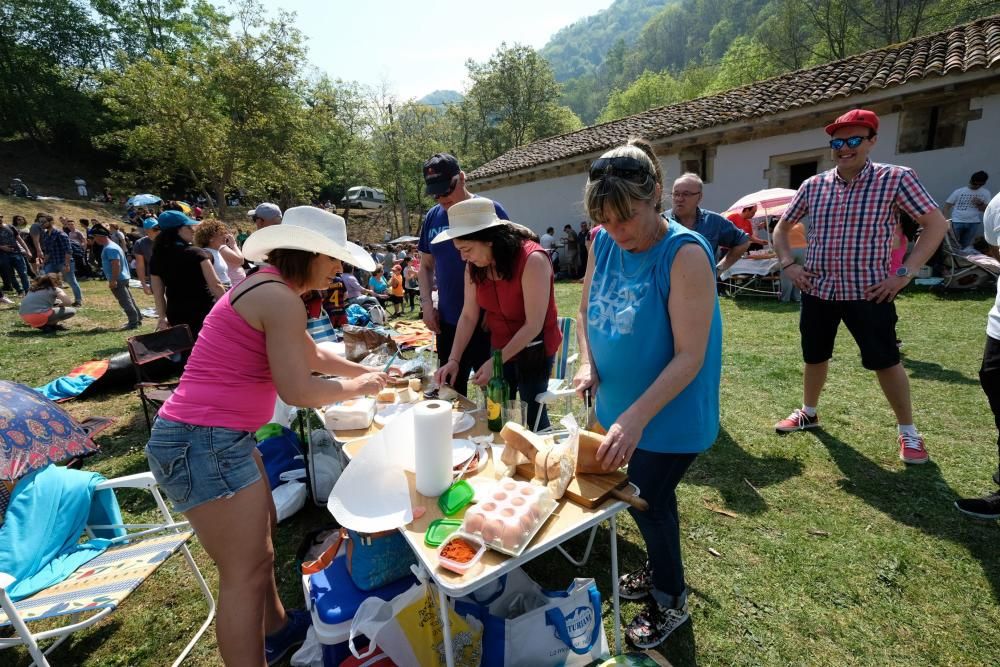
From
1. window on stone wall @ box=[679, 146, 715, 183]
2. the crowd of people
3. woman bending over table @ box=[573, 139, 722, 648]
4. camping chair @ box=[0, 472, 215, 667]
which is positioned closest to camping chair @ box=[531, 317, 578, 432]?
the crowd of people

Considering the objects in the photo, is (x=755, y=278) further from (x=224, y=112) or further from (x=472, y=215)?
(x=224, y=112)

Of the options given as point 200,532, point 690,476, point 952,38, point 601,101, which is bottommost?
point 690,476

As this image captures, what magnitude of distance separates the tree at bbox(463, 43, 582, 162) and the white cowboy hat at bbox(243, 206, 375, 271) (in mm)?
35564

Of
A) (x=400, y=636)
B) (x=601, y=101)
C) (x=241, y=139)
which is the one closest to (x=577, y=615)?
(x=400, y=636)

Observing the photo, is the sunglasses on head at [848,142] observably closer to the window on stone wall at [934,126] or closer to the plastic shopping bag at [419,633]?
the plastic shopping bag at [419,633]

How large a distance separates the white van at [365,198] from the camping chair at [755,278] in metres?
29.8

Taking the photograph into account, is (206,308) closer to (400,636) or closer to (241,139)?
(400,636)

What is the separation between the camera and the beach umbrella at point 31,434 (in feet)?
6.77

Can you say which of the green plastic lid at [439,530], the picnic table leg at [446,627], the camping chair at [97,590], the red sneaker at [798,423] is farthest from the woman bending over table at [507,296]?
the red sneaker at [798,423]

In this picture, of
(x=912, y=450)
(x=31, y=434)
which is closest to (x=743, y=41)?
(x=912, y=450)

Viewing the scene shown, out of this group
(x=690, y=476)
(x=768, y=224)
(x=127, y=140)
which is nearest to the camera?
(x=690, y=476)

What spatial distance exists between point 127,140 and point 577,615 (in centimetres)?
2636

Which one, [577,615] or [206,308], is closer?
[577,615]

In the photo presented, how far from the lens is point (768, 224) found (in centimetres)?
934
